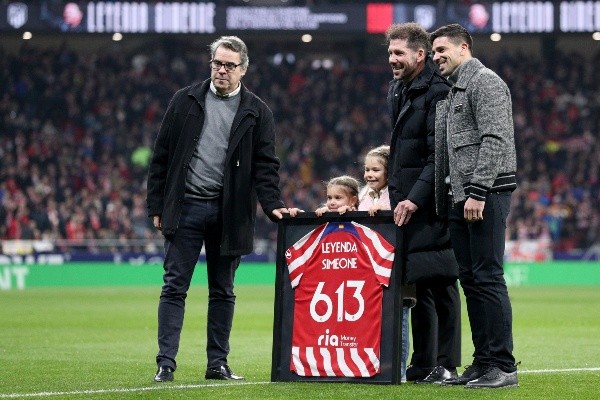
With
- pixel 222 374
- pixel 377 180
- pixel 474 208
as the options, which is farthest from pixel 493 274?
pixel 222 374

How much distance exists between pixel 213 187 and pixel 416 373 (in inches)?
70.8

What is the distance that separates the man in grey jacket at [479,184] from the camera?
694 cm

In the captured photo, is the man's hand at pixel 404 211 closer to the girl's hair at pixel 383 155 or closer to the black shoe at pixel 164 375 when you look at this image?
the girl's hair at pixel 383 155

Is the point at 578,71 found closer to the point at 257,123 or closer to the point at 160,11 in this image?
the point at 160,11

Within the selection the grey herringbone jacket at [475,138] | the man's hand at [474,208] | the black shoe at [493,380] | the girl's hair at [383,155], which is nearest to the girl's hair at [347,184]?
the girl's hair at [383,155]

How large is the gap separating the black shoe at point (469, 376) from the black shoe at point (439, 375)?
14cm

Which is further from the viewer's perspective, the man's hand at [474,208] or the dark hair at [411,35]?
the dark hair at [411,35]

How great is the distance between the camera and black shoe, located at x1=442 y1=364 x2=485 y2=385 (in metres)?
7.20

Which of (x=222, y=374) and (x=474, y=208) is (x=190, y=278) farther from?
(x=474, y=208)

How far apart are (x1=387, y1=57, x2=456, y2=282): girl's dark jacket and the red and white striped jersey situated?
0.21m

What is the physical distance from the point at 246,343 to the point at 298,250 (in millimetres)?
4375

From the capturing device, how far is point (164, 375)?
7531mm

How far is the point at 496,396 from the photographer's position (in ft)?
21.6

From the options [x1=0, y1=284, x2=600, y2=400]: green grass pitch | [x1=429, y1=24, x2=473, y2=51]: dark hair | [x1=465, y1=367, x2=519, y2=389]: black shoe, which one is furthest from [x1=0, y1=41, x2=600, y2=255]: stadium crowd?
[x1=465, y1=367, x2=519, y2=389]: black shoe
